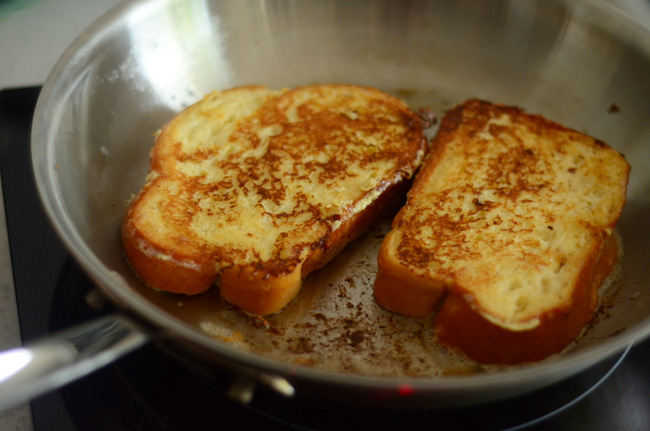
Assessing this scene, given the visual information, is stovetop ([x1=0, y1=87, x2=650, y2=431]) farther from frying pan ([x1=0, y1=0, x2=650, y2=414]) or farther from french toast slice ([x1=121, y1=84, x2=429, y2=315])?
french toast slice ([x1=121, y1=84, x2=429, y2=315])

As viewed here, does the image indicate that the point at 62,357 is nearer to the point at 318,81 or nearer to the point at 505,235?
the point at 505,235

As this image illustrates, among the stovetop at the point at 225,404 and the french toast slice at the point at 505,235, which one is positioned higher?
the french toast slice at the point at 505,235

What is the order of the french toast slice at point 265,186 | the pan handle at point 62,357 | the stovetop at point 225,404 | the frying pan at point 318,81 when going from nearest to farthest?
1. the pan handle at point 62,357
2. the frying pan at point 318,81
3. the stovetop at point 225,404
4. the french toast slice at point 265,186

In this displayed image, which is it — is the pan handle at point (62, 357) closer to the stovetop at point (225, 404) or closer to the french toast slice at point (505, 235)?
the stovetop at point (225, 404)

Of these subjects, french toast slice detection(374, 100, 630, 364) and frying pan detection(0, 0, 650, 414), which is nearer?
frying pan detection(0, 0, 650, 414)

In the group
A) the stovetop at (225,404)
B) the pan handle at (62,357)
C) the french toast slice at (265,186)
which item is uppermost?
the pan handle at (62,357)

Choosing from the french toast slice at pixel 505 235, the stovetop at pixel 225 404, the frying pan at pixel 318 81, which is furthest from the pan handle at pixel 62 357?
the french toast slice at pixel 505 235

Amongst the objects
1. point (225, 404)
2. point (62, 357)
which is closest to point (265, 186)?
point (225, 404)

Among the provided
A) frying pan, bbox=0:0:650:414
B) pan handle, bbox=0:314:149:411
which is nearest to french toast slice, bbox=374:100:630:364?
frying pan, bbox=0:0:650:414
